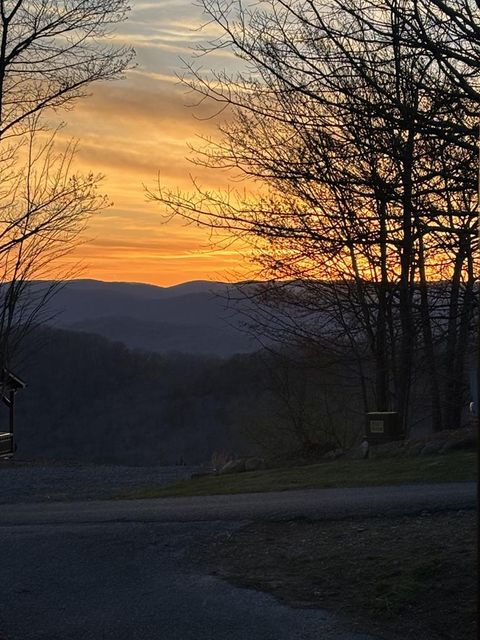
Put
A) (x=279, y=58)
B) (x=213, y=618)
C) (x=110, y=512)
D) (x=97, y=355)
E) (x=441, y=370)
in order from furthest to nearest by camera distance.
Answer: (x=97, y=355) → (x=441, y=370) → (x=110, y=512) → (x=279, y=58) → (x=213, y=618)

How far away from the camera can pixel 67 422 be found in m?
83.4

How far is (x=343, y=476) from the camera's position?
13.9m

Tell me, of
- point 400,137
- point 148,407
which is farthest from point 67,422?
point 400,137

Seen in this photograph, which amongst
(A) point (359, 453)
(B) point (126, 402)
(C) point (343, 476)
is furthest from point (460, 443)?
(B) point (126, 402)

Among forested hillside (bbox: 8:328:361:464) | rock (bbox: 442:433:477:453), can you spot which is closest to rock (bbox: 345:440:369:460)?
rock (bbox: 442:433:477:453)

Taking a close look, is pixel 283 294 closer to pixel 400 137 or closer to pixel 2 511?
pixel 2 511

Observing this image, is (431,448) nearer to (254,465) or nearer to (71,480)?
(254,465)

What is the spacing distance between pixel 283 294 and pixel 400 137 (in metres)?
9.72

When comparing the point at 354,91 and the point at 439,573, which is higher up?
the point at 354,91

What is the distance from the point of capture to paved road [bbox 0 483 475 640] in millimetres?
6301

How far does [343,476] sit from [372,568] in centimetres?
676

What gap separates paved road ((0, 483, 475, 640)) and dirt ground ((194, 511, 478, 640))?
0.79ft

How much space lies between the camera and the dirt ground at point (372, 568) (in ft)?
20.1

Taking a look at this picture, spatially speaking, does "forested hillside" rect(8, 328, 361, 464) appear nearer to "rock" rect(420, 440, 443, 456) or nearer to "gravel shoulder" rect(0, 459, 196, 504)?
"gravel shoulder" rect(0, 459, 196, 504)
